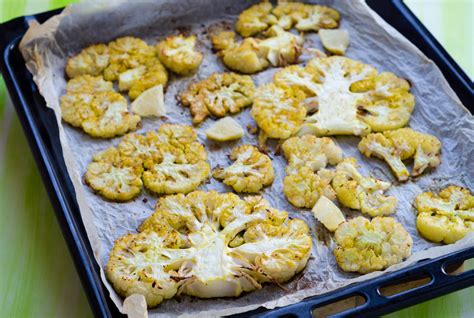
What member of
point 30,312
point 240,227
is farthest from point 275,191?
point 30,312

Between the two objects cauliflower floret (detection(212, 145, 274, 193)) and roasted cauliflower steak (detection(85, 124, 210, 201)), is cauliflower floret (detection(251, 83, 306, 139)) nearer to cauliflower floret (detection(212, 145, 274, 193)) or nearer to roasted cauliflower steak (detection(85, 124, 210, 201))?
cauliflower floret (detection(212, 145, 274, 193))

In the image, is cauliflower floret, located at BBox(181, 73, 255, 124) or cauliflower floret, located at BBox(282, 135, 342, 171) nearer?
cauliflower floret, located at BBox(282, 135, 342, 171)

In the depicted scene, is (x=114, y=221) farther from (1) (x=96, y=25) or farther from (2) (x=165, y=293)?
(1) (x=96, y=25)

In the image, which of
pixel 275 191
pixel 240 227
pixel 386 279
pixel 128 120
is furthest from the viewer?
→ pixel 128 120

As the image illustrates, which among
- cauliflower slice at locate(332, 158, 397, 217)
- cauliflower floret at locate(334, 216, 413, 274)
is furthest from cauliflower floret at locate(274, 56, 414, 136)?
cauliflower floret at locate(334, 216, 413, 274)

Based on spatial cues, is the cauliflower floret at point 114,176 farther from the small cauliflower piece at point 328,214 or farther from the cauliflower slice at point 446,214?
the cauliflower slice at point 446,214

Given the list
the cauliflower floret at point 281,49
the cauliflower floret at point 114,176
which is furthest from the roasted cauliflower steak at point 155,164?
the cauliflower floret at point 281,49

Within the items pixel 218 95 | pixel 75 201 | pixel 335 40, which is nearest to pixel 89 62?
pixel 218 95
